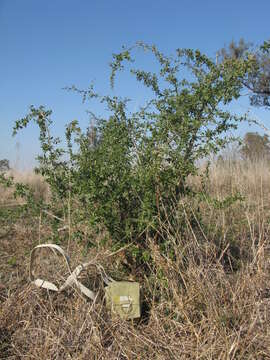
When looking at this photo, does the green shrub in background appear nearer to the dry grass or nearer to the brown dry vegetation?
the brown dry vegetation

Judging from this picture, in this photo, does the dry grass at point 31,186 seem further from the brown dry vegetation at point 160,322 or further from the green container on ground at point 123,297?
the green container on ground at point 123,297

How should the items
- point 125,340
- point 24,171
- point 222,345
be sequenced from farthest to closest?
1. point 24,171
2. point 125,340
3. point 222,345

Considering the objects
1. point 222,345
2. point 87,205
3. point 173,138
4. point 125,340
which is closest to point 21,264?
point 87,205

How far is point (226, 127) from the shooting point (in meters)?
2.44

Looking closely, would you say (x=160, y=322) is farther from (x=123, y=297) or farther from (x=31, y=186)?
(x=31, y=186)

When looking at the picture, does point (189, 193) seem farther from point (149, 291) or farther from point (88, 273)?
point (88, 273)

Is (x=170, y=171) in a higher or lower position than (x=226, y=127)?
lower

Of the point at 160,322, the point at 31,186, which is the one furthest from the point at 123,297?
the point at 31,186

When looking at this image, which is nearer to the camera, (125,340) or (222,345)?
(222,345)

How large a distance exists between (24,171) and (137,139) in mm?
8677

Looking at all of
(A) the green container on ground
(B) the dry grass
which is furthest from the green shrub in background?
(B) the dry grass

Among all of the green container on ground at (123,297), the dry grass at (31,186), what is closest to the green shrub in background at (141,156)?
the green container on ground at (123,297)

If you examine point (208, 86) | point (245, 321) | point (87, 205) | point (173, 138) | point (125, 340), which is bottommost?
point (125, 340)

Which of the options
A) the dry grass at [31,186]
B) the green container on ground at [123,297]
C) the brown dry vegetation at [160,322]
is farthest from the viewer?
the dry grass at [31,186]
